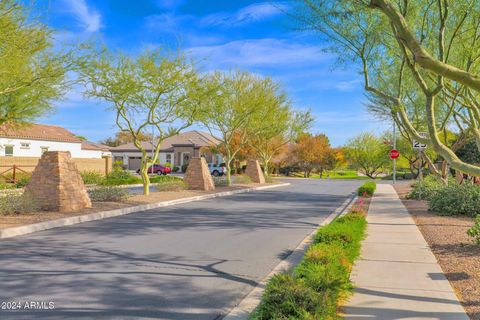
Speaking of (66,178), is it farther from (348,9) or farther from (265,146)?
(265,146)

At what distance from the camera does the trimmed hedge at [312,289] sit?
4312 millimetres

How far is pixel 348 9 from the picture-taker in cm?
873

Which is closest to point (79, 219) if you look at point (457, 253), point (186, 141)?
point (457, 253)

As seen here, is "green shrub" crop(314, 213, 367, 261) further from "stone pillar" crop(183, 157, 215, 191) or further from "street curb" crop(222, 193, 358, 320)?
"stone pillar" crop(183, 157, 215, 191)

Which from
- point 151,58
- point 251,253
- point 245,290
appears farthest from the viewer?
point 151,58

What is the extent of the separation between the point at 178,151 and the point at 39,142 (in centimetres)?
2146

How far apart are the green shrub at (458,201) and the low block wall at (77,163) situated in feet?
66.0

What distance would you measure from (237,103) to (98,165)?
12808mm

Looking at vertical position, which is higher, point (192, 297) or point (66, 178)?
point (66, 178)

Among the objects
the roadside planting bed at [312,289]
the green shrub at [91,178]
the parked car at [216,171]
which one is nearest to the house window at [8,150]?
the green shrub at [91,178]

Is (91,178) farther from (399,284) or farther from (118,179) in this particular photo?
(399,284)

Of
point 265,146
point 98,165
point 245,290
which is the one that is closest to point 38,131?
point 98,165

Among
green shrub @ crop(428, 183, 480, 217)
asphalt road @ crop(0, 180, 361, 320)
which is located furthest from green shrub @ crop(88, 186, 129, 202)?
green shrub @ crop(428, 183, 480, 217)

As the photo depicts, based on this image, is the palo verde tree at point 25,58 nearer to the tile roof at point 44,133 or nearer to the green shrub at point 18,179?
the green shrub at point 18,179
